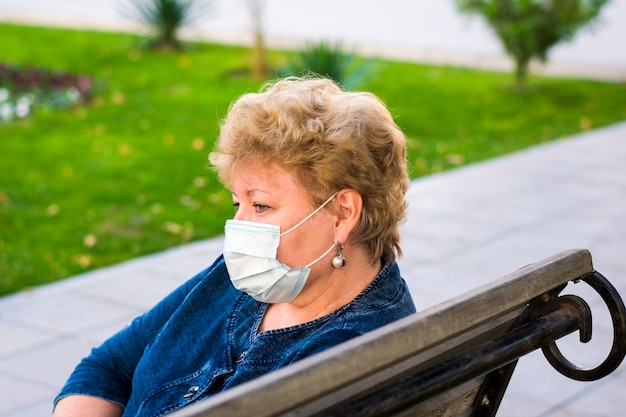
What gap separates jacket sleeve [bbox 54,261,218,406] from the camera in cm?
265

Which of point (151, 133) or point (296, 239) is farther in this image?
point (151, 133)

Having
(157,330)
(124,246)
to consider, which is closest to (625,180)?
(124,246)

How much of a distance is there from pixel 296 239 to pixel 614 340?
69 centimetres

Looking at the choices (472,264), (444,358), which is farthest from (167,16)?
(444,358)

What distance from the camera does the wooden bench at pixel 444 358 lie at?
1553 mm

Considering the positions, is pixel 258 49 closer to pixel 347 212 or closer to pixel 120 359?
pixel 120 359

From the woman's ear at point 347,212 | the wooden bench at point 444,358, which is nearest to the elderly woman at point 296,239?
the woman's ear at point 347,212

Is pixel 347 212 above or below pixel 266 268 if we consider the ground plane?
above

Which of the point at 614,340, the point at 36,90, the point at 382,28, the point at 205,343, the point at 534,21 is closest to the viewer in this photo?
the point at 614,340

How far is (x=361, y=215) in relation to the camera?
234 cm

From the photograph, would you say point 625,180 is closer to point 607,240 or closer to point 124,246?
point 607,240

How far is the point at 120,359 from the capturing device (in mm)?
2682

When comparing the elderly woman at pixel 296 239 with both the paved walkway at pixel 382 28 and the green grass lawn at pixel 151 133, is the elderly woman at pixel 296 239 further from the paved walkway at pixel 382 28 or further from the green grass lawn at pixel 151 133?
the paved walkway at pixel 382 28

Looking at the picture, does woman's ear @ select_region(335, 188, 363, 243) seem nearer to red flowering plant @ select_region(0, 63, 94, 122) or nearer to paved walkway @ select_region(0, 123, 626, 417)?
paved walkway @ select_region(0, 123, 626, 417)
